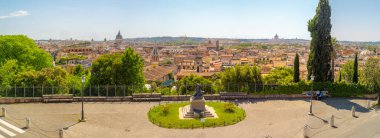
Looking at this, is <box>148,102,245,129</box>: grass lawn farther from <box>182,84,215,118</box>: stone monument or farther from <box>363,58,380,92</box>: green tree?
<box>363,58,380,92</box>: green tree

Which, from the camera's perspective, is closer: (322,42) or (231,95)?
(231,95)

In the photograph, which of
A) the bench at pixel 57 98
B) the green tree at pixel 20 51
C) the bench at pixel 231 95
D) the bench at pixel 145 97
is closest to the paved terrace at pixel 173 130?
the bench at pixel 57 98

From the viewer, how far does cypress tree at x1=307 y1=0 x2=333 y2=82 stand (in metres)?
32.1

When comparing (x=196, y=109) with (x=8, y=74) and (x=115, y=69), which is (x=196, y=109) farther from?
(x=8, y=74)

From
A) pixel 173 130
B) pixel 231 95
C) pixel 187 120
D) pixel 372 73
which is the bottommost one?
pixel 173 130

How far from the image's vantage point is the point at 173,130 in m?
20.6

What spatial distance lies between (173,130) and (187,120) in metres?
1.92

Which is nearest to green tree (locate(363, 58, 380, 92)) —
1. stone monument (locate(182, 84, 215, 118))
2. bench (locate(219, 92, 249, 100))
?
bench (locate(219, 92, 249, 100))

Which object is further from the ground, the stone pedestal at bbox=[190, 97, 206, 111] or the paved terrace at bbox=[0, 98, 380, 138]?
the stone pedestal at bbox=[190, 97, 206, 111]

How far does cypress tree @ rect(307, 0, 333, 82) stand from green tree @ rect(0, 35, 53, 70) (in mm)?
30926

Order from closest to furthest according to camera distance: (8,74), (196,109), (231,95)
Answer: (196,109)
(231,95)
(8,74)

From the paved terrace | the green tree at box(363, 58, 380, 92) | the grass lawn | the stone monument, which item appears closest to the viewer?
the paved terrace

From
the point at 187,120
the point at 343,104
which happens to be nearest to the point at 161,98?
the point at 187,120

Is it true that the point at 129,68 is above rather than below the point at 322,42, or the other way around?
below
